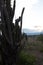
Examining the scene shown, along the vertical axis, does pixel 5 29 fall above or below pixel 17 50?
above

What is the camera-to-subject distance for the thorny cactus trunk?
8.63m

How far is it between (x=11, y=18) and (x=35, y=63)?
2.82 m

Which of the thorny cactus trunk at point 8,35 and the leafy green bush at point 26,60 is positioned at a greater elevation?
the thorny cactus trunk at point 8,35

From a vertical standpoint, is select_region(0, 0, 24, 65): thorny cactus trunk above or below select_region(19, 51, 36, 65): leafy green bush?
above

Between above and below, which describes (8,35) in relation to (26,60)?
above

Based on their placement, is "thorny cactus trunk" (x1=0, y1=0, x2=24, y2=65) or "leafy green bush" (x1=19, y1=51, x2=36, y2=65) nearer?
"thorny cactus trunk" (x1=0, y1=0, x2=24, y2=65)

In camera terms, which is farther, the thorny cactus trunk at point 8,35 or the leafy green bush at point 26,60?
the leafy green bush at point 26,60

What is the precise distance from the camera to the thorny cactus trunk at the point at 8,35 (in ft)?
28.3

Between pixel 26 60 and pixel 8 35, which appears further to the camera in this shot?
pixel 26 60

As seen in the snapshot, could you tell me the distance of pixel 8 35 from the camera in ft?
28.9

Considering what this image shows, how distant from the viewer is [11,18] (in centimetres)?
912

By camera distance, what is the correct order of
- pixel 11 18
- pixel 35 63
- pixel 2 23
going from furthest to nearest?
pixel 35 63
pixel 11 18
pixel 2 23

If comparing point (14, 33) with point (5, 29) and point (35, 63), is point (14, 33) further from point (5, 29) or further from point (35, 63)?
point (35, 63)

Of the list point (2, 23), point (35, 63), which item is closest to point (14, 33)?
point (2, 23)
